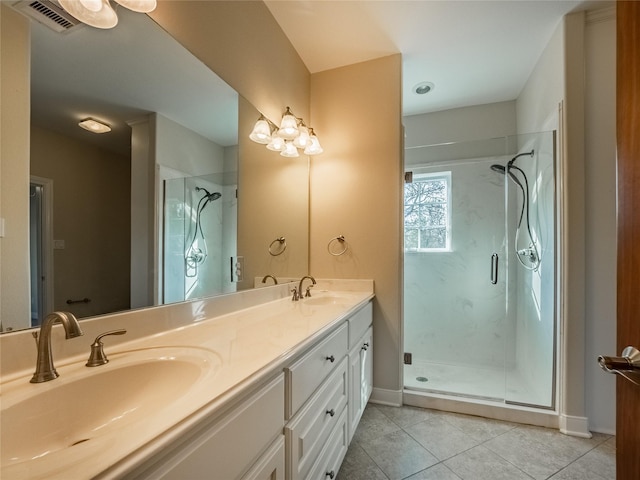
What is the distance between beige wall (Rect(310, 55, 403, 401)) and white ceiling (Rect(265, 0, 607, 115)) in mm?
164

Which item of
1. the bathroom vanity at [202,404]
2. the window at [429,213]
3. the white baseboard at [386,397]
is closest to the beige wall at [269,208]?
the bathroom vanity at [202,404]

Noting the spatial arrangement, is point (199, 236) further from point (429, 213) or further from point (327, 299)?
point (429, 213)

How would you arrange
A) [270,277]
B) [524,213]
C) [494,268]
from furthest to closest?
[494,268] < [524,213] < [270,277]

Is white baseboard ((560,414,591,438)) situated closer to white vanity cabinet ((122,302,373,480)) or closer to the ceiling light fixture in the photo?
white vanity cabinet ((122,302,373,480))

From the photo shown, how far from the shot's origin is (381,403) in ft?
6.80

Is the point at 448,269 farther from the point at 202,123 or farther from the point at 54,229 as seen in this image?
the point at 54,229

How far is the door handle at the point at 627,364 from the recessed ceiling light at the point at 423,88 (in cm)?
263

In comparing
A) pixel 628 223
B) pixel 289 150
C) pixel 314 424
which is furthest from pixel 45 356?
pixel 289 150

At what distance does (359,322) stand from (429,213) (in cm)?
170

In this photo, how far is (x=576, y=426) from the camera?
174 cm

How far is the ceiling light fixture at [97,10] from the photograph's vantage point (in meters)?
0.79

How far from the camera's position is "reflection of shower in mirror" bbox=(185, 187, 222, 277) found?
1.21 m

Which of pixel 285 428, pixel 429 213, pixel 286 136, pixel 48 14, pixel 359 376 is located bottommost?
pixel 359 376

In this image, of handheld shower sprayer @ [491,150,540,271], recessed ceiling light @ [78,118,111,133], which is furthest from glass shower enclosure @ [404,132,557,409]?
recessed ceiling light @ [78,118,111,133]
